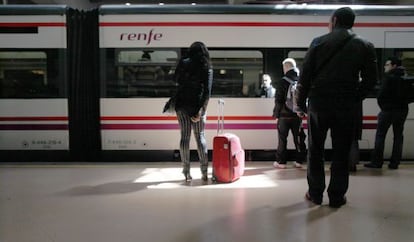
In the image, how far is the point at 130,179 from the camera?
5.63 metres

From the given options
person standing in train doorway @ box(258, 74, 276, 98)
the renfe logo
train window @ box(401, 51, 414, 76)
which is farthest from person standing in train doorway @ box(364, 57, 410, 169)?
the renfe logo

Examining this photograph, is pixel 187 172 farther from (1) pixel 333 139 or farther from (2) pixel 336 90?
(2) pixel 336 90

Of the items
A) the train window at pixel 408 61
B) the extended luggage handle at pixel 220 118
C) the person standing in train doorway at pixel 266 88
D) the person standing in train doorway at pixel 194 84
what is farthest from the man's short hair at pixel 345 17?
the train window at pixel 408 61

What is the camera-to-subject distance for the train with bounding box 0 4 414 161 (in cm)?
675

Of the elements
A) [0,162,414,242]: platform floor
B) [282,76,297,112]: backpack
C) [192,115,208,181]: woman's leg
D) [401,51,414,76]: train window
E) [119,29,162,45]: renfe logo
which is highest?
[119,29,162,45]: renfe logo

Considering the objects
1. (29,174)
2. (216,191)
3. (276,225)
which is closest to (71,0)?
(29,174)

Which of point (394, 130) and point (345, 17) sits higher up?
point (345, 17)

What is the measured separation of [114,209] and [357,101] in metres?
2.70

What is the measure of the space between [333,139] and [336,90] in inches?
19.9

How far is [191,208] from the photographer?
4.27m

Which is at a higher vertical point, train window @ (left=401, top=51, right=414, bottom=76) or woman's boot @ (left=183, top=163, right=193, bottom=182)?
train window @ (left=401, top=51, right=414, bottom=76)

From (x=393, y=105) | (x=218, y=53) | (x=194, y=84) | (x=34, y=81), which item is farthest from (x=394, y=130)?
(x=34, y=81)

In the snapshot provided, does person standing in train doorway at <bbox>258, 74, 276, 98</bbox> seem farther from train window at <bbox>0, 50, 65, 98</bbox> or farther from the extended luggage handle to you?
train window at <bbox>0, 50, 65, 98</bbox>

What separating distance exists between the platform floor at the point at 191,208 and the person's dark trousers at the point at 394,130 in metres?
0.24
